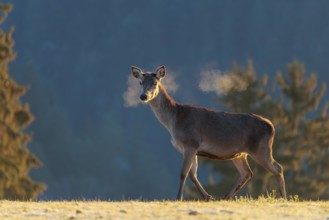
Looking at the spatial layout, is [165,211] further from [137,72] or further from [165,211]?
[137,72]

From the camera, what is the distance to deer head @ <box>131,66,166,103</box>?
69.7 feet

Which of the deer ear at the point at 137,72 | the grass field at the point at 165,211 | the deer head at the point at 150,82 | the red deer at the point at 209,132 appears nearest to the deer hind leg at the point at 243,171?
the red deer at the point at 209,132

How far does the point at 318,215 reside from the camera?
15.7m

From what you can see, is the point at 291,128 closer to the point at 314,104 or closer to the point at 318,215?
the point at 314,104

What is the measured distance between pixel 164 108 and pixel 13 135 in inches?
1340

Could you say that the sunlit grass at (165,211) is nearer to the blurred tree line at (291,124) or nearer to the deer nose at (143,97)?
the deer nose at (143,97)

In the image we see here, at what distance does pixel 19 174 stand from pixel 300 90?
19864 millimetres

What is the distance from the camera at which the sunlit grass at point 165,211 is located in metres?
14.9

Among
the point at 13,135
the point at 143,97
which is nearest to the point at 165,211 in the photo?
the point at 143,97

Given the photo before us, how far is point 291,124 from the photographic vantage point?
Result: 59.3 m

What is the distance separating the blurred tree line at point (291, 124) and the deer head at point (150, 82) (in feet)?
112

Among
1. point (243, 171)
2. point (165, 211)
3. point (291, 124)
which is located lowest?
point (165, 211)

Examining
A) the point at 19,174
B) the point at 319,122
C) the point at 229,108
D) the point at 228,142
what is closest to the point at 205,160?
the point at 229,108

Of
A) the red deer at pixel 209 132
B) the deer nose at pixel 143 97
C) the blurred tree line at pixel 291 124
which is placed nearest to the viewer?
the red deer at pixel 209 132
